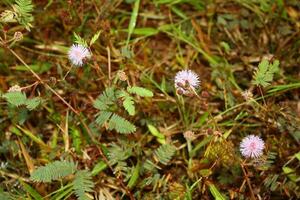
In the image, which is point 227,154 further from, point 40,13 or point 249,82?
point 40,13

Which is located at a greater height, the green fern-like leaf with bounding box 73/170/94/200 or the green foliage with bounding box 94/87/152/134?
the green foliage with bounding box 94/87/152/134

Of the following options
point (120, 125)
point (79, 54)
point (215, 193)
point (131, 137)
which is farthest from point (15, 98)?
point (215, 193)

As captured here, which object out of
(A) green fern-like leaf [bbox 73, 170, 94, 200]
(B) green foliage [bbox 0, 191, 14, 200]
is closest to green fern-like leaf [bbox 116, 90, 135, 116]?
(A) green fern-like leaf [bbox 73, 170, 94, 200]

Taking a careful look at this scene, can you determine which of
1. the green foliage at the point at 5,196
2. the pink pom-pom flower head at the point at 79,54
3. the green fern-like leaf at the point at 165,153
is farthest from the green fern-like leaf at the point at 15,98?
the green fern-like leaf at the point at 165,153

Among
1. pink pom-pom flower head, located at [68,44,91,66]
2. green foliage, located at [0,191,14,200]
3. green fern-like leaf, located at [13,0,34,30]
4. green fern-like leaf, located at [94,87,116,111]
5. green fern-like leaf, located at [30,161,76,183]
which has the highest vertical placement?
green fern-like leaf, located at [13,0,34,30]

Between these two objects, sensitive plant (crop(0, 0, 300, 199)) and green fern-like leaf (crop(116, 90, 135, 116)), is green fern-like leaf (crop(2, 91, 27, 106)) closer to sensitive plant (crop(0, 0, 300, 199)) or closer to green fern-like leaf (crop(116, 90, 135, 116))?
sensitive plant (crop(0, 0, 300, 199))

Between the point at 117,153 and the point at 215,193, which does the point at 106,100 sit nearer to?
the point at 117,153
